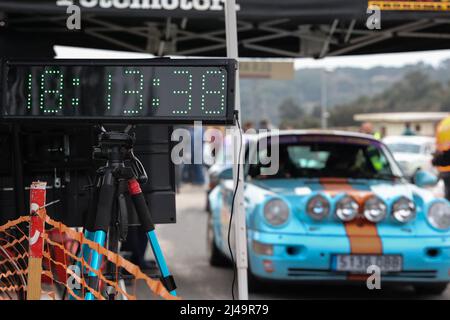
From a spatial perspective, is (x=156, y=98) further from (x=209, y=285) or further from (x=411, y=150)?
(x=411, y=150)

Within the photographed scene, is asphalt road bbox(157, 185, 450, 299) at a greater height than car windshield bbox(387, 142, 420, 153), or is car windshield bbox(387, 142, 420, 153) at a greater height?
car windshield bbox(387, 142, 420, 153)

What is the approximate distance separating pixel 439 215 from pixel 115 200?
3.30m

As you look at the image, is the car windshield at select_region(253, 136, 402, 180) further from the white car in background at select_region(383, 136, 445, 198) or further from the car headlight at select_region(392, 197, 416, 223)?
the white car in background at select_region(383, 136, 445, 198)

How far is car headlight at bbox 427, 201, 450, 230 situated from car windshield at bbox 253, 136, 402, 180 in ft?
3.01

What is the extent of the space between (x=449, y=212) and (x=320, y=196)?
1042 millimetres

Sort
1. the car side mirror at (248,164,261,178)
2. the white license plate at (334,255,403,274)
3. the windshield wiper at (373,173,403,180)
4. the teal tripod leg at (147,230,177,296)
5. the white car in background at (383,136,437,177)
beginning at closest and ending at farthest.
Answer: the teal tripod leg at (147,230,177,296) < the white license plate at (334,255,403,274) < the car side mirror at (248,164,261,178) < the windshield wiper at (373,173,403,180) < the white car in background at (383,136,437,177)

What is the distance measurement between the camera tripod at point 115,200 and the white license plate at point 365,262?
8.10ft

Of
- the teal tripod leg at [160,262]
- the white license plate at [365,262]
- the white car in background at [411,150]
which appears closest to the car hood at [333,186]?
the white license plate at [365,262]

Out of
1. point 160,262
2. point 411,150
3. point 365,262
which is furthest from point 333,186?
point 411,150

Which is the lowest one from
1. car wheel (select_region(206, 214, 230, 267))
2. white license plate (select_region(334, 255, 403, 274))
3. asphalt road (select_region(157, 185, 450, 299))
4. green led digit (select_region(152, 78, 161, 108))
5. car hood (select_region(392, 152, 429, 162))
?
asphalt road (select_region(157, 185, 450, 299))

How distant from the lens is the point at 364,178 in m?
7.00

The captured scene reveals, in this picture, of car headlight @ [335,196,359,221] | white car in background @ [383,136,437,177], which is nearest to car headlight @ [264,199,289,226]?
car headlight @ [335,196,359,221]

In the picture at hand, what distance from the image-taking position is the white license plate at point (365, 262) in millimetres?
5820

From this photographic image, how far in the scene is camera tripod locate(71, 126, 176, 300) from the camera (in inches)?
137
